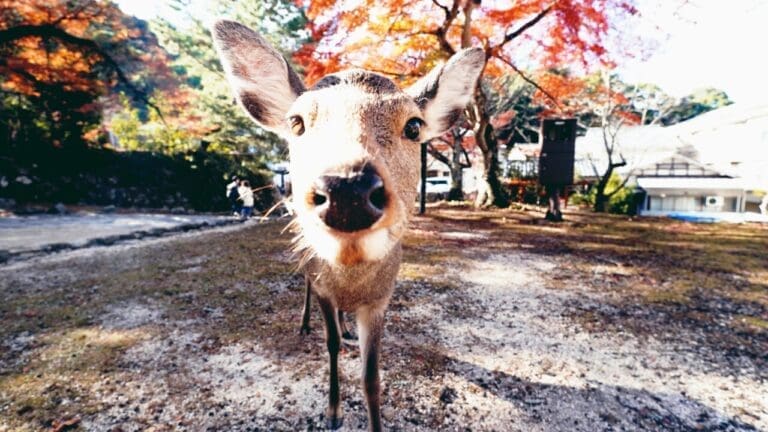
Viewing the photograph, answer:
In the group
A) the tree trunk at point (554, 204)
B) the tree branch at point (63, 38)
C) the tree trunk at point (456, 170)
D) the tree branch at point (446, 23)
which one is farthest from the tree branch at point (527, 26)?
the tree branch at point (63, 38)

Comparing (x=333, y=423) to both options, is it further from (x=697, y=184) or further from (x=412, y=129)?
(x=697, y=184)

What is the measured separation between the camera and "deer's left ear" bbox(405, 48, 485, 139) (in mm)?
2566

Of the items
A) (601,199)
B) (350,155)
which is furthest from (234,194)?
(601,199)

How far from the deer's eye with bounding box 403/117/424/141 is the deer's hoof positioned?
198cm

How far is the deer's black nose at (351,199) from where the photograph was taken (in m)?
1.45

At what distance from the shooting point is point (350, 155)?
5.20 ft

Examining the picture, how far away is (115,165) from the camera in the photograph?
1571 cm

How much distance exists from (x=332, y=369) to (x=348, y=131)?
1.78 metres

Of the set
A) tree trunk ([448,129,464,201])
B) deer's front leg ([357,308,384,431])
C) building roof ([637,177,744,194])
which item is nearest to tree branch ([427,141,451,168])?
tree trunk ([448,129,464,201])

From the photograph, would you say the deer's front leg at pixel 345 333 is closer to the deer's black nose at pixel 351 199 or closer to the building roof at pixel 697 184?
the deer's black nose at pixel 351 199

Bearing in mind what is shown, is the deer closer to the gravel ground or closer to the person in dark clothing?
the gravel ground

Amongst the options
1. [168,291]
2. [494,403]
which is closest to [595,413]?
[494,403]

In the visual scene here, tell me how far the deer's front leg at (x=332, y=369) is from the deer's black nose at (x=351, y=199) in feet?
4.12

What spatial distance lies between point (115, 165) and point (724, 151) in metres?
34.1
